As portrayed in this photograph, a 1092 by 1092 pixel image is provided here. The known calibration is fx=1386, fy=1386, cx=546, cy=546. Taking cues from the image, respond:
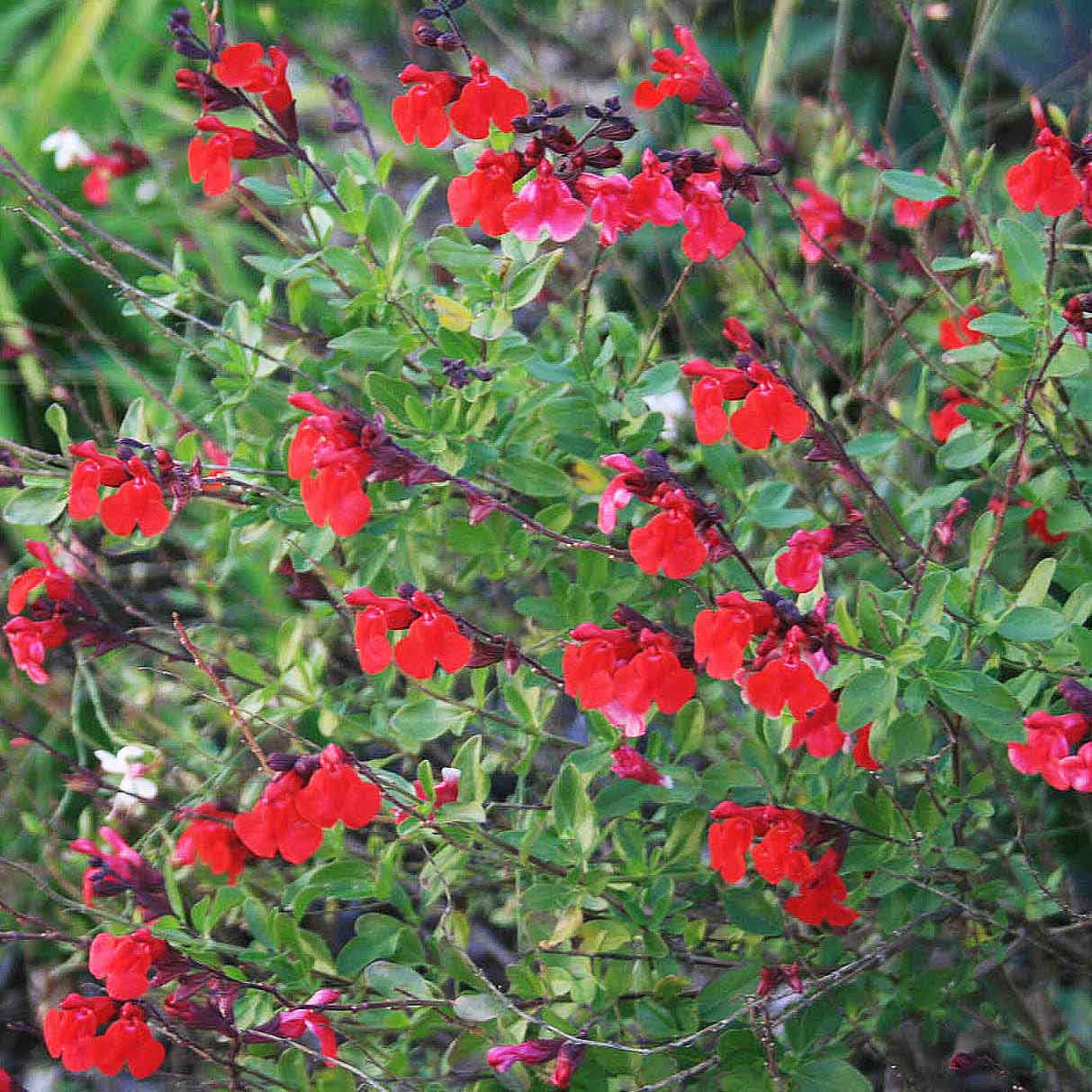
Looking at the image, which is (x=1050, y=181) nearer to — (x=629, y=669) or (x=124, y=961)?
(x=629, y=669)

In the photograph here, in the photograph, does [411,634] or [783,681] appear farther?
[411,634]

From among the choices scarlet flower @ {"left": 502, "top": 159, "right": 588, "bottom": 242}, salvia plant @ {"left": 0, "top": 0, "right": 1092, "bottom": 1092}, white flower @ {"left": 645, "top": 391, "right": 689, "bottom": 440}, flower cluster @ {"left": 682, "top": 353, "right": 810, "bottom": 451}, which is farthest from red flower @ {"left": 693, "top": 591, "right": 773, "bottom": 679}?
white flower @ {"left": 645, "top": 391, "right": 689, "bottom": 440}

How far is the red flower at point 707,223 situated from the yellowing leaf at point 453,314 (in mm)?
253

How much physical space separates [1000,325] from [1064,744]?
383 mm

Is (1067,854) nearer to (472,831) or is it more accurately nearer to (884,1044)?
(884,1044)

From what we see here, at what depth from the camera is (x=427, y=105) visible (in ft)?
4.34

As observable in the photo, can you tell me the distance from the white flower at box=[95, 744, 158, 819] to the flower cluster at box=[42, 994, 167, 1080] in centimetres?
46

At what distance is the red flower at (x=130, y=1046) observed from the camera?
1246mm

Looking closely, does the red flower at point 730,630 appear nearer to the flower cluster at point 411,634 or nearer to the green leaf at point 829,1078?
the flower cluster at point 411,634

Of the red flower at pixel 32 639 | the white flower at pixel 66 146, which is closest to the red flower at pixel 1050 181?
the red flower at pixel 32 639

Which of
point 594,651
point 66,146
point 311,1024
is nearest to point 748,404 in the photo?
point 594,651

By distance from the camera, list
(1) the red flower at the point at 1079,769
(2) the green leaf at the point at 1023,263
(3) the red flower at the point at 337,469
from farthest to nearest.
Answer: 1. (2) the green leaf at the point at 1023,263
2. (3) the red flower at the point at 337,469
3. (1) the red flower at the point at 1079,769

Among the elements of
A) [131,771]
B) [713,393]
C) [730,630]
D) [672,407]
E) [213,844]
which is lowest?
[131,771]

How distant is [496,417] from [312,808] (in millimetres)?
491
